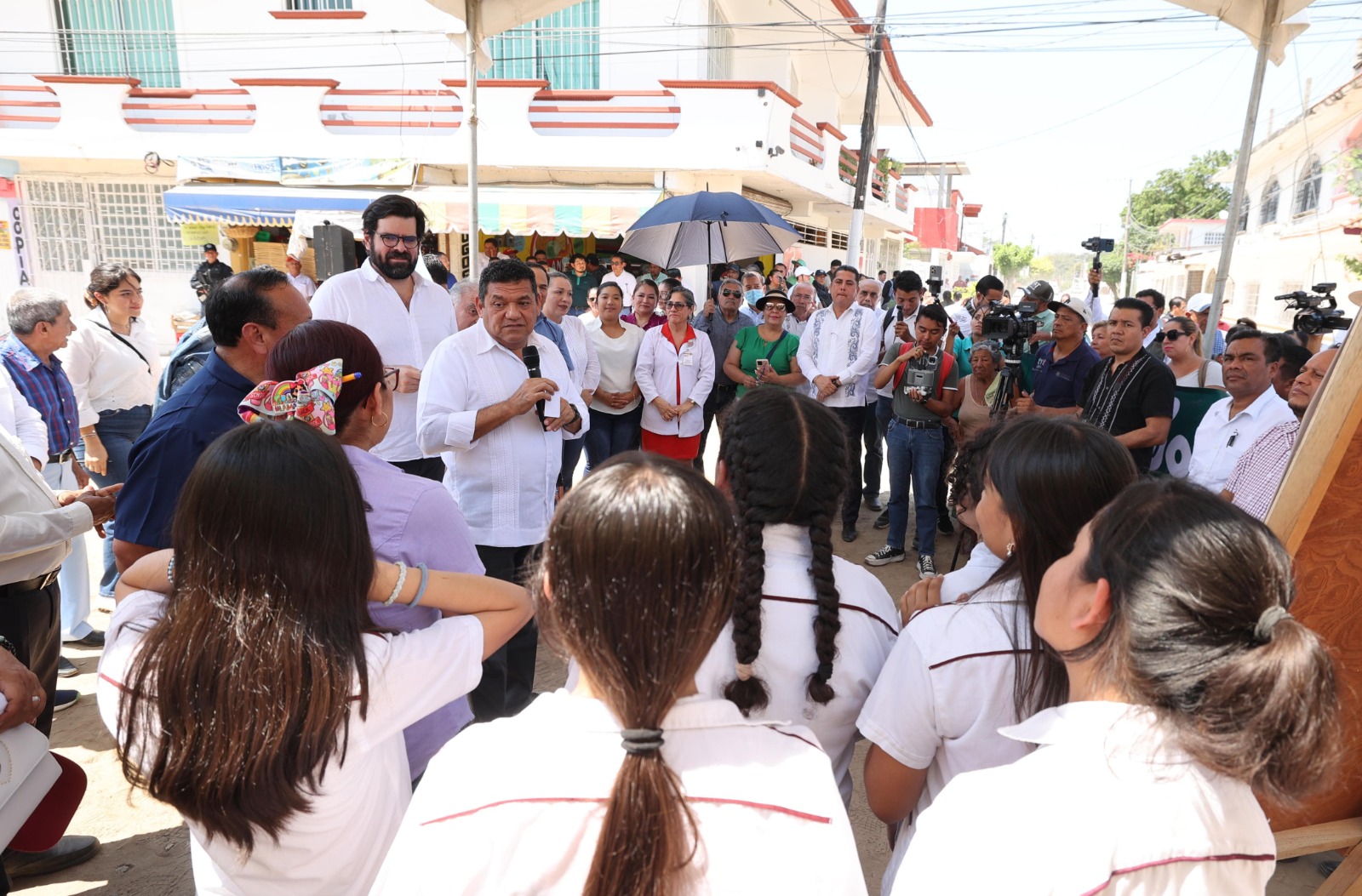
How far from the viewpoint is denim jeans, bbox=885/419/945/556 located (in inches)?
201

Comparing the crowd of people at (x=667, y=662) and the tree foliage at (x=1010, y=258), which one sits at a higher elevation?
the tree foliage at (x=1010, y=258)

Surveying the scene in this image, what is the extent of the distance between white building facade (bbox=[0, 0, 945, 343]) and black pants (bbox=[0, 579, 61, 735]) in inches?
395

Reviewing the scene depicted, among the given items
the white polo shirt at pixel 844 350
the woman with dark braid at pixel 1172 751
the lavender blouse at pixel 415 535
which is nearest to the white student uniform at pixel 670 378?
the white polo shirt at pixel 844 350

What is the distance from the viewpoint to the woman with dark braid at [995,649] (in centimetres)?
133

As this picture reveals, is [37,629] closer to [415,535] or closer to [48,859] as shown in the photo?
[48,859]

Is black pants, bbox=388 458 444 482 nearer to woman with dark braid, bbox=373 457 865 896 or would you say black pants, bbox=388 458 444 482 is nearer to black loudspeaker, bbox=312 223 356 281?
black loudspeaker, bbox=312 223 356 281

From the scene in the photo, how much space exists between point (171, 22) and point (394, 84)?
4.48 meters

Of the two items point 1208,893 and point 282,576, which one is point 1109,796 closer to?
point 1208,893

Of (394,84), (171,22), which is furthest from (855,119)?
(171,22)

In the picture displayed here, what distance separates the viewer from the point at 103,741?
3184 mm

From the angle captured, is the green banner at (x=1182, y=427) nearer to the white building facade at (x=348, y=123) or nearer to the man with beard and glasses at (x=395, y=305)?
the man with beard and glasses at (x=395, y=305)

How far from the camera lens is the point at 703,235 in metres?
6.86

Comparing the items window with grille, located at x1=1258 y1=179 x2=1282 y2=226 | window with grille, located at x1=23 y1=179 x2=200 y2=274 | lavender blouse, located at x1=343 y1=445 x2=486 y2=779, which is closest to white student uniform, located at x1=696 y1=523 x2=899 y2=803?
lavender blouse, located at x1=343 y1=445 x2=486 y2=779

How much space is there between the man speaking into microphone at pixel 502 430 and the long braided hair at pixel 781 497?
5.10ft
